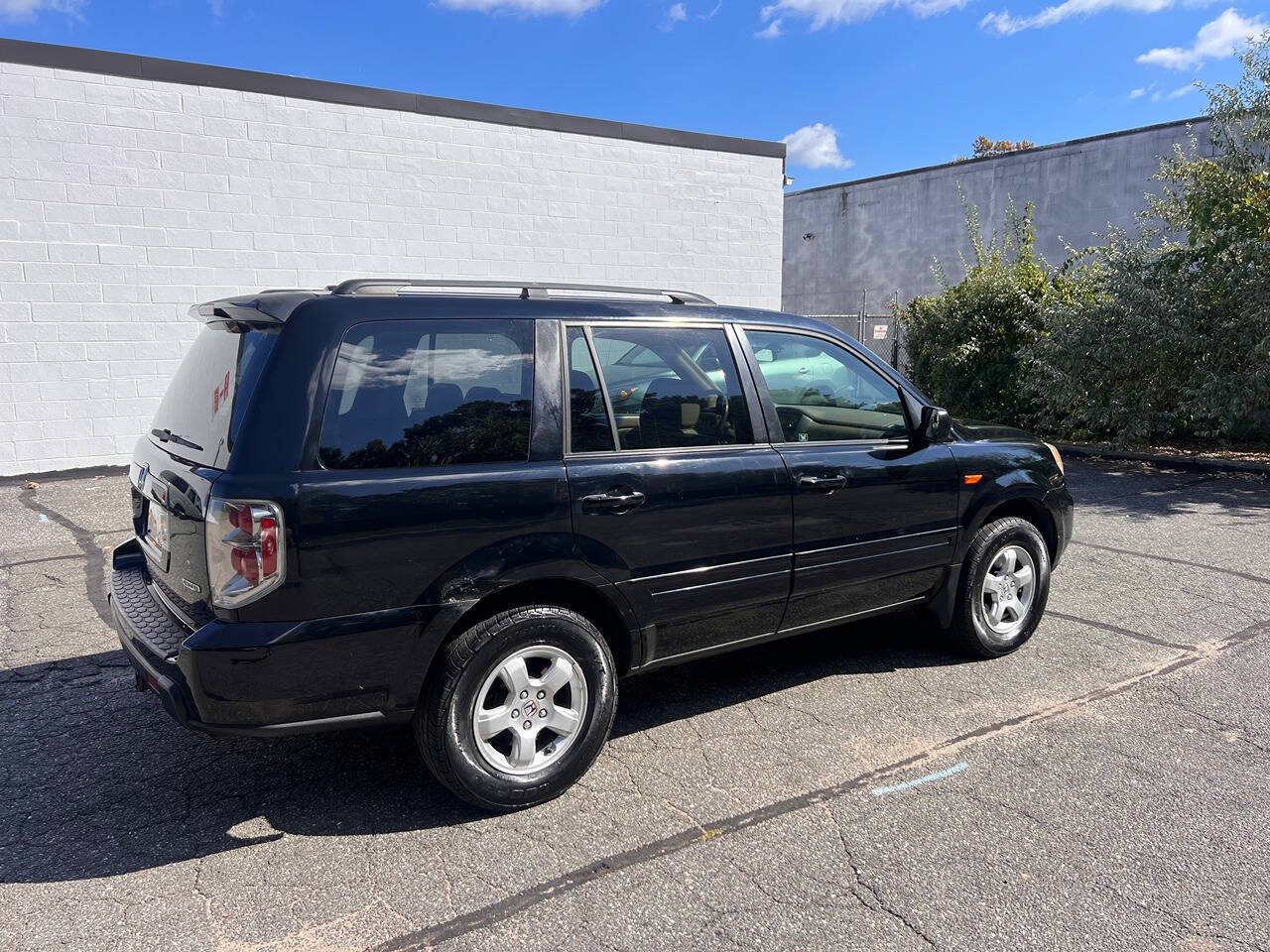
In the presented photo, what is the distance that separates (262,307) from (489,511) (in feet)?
3.56

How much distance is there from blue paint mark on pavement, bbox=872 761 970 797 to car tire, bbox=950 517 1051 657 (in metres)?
1.21

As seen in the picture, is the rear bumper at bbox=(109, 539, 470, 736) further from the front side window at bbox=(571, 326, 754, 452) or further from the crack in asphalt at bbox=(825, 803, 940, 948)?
the crack in asphalt at bbox=(825, 803, 940, 948)

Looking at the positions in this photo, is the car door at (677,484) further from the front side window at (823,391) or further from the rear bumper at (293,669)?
the rear bumper at (293,669)

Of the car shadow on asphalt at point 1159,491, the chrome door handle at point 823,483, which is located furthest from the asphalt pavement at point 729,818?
the car shadow on asphalt at point 1159,491

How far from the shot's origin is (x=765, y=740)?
389cm

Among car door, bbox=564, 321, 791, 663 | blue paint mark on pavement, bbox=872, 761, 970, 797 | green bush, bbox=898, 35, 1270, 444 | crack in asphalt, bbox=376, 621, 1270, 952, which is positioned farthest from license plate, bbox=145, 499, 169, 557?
green bush, bbox=898, 35, 1270, 444

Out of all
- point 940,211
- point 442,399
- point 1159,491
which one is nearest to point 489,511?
point 442,399

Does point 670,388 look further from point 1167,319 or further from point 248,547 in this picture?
point 1167,319

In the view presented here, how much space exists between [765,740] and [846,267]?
24.8m

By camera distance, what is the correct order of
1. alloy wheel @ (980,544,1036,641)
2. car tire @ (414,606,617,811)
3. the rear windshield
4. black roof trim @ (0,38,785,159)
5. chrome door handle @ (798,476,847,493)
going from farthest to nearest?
black roof trim @ (0,38,785,159), alloy wheel @ (980,544,1036,641), chrome door handle @ (798,476,847,493), car tire @ (414,606,617,811), the rear windshield

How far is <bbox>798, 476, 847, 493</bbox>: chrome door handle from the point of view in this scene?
13.1 ft

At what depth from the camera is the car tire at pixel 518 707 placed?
3.14m

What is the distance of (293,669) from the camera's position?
288 centimetres

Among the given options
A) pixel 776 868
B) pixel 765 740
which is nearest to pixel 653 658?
pixel 765 740
